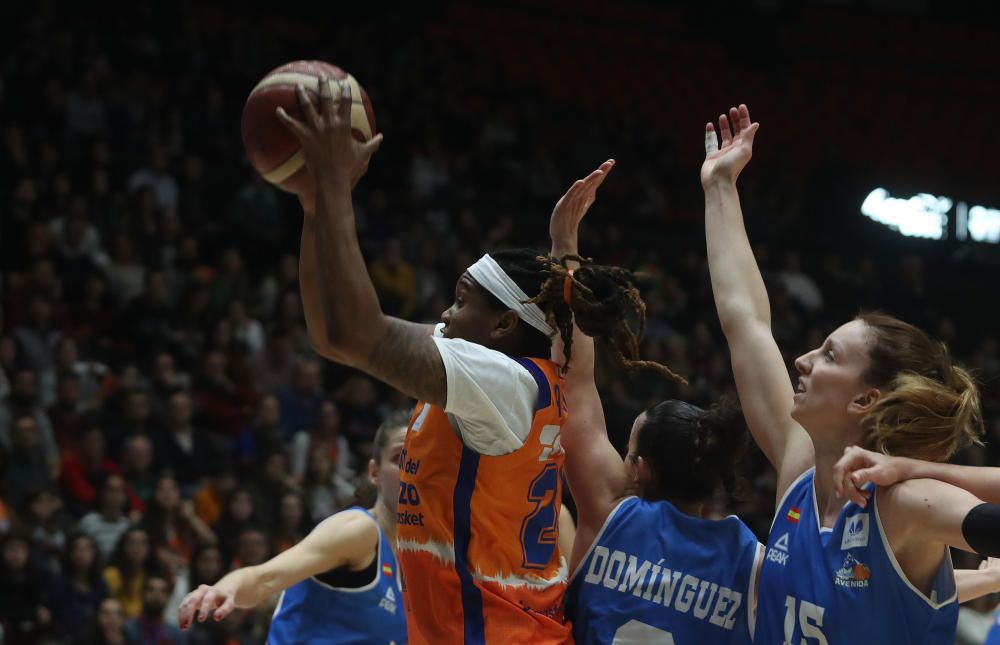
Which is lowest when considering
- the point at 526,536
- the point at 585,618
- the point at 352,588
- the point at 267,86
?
the point at 352,588

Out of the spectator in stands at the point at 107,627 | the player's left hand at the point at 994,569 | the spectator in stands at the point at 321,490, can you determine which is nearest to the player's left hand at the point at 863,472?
the player's left hand at the point at 994,569

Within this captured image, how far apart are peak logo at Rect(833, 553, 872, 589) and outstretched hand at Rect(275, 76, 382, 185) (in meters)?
1.39

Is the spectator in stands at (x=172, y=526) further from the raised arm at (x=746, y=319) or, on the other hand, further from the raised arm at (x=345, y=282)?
the raised arm at (x=345, y=282)

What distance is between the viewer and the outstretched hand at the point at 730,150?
356 centimetres

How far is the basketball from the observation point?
2.66m

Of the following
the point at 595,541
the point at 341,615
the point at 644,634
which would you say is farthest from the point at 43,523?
the point at 644,634

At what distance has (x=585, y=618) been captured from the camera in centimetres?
308

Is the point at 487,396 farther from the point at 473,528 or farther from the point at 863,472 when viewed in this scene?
the point at 863,472

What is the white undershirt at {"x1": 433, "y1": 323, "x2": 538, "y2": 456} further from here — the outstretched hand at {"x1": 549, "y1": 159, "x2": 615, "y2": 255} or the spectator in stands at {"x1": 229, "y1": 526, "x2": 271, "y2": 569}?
the spectator in stands at {"x1": 229, "y1": 526, "x2": 271, "y2": 569}

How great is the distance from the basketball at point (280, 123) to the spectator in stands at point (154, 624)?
4.84m

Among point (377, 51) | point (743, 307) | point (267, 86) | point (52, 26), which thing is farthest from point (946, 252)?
point (267, 86)

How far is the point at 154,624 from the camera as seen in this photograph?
6992 mm

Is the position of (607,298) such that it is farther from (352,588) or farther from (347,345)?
(352,588)

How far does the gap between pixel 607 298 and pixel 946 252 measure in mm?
12912
